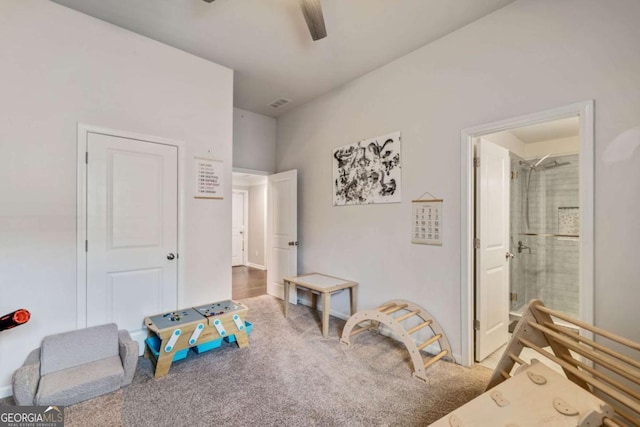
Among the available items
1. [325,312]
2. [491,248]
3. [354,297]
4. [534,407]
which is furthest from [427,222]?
[534,407]

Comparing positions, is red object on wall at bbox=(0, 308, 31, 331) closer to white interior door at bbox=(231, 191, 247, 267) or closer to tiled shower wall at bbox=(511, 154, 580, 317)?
tiled shower wall at bbox=(511, 154, 580, 317)

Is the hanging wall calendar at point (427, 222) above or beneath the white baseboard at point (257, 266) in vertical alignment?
above

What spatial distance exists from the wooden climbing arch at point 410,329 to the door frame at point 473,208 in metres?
0.20

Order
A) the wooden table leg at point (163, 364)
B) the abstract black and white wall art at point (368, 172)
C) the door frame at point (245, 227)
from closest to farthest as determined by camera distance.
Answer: the wooden table leg at point (163, 364)
the abstract black and white wall art at point (368, 172)
the door frame at point (245, 227)

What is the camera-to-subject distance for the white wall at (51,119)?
2.10 metres

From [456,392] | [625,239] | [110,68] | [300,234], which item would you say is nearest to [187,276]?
[300,234]

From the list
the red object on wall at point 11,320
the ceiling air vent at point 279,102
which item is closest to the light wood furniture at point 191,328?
the red object on wall at point 11,320

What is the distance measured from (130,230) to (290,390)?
201 centimetres

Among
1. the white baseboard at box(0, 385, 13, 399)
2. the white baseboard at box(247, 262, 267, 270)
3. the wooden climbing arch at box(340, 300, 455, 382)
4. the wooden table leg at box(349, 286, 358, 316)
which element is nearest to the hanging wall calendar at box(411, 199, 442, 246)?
the wooden climbing arch at box(340, 300, 455, 382)

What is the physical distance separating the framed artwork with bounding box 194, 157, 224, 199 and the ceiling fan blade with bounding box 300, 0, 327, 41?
1.78 m

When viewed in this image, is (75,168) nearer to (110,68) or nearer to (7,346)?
(110,68)

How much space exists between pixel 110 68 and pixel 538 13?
3508 mm

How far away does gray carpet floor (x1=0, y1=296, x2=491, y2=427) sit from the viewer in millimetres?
1834

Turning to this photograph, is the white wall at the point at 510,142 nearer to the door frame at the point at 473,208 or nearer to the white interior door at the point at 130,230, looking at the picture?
the door frame at the point at 473,208
